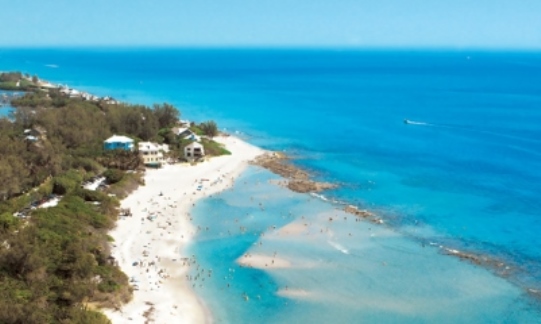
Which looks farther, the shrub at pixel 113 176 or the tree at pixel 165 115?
the tree at pixel 165 115

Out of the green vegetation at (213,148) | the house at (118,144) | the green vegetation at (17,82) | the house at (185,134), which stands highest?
the house at (118,144)

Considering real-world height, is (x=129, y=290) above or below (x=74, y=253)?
below

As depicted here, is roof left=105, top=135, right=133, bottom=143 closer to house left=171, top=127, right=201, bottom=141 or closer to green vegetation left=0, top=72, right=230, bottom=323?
green vegetation left=0, top=72, right=230, bottom=323

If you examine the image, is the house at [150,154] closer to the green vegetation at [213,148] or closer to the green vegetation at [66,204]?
the green vegetation at [66,204]

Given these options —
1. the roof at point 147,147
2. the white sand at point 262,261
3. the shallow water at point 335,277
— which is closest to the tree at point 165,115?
the roof at point 147,147

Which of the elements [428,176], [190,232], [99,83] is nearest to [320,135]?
[428,176]

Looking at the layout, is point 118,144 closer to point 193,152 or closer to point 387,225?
point 193,152

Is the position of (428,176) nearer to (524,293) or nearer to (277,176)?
(277,176)
